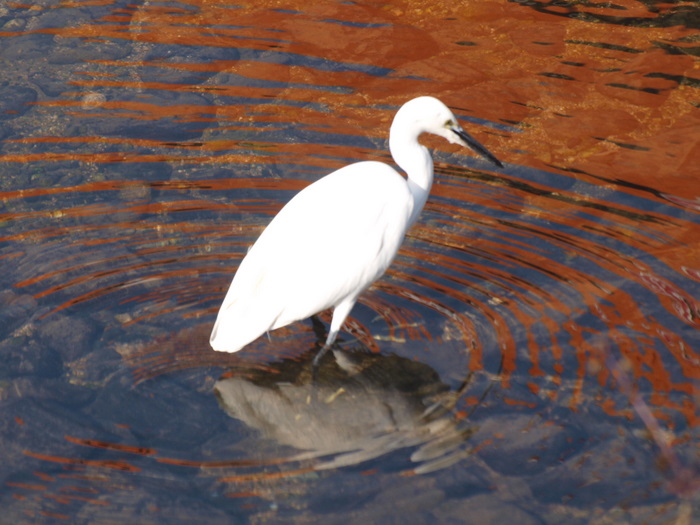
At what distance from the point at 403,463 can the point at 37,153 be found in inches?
147

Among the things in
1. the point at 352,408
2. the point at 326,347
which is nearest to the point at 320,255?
the point at 326,347

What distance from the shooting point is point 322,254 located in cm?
461

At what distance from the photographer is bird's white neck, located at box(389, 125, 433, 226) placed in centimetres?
488

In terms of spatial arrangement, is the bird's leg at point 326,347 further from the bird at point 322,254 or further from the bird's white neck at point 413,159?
the bird's white neck at point 413,159

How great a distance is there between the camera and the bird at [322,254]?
4551mm

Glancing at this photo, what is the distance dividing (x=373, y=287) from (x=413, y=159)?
83cm

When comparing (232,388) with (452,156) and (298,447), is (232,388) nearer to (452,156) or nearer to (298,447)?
(298,447)

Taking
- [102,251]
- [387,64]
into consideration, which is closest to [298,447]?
[102,251]

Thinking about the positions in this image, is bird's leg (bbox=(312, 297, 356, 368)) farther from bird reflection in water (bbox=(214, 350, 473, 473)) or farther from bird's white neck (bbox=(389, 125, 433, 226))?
bird's white neck (bbox=(389, 125, 433, 226))

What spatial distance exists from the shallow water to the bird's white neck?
0.56 meters

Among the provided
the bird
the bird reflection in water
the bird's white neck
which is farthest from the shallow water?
the bird's white neck

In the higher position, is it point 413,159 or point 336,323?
point 413,159

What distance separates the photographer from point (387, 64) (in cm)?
750

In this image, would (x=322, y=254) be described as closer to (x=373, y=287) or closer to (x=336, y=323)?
(x=336, y=323)
